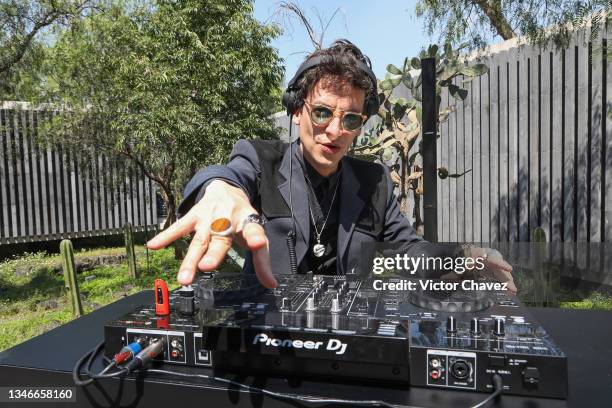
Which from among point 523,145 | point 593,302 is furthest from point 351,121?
point 523,145

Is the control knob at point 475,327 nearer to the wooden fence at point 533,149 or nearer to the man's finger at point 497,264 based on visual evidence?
the man's finger at point 497,264

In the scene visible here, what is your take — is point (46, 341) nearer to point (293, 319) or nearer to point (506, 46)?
point (293, 319)

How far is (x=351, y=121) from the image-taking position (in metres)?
1.41

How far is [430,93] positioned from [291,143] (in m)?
0.63

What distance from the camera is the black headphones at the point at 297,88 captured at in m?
1.53

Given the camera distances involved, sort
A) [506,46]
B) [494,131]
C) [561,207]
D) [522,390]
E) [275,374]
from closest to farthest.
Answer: [522,390] → [275,374] → [561,207] → [506,46] → [494,131]

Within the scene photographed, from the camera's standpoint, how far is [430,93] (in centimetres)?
189

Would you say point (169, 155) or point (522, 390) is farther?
point (169, 155)

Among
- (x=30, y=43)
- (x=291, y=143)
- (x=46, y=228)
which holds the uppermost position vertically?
(x=30, y=43)

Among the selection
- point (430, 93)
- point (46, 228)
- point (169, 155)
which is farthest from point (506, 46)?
point (46, 228)

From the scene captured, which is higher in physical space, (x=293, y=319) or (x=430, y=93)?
(x=430, y=93)

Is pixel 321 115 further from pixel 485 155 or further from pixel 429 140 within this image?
pixel 485 155

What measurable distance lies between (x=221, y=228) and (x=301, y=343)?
0.27m

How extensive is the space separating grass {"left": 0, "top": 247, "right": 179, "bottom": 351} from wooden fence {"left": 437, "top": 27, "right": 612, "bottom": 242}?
3.83 meters
